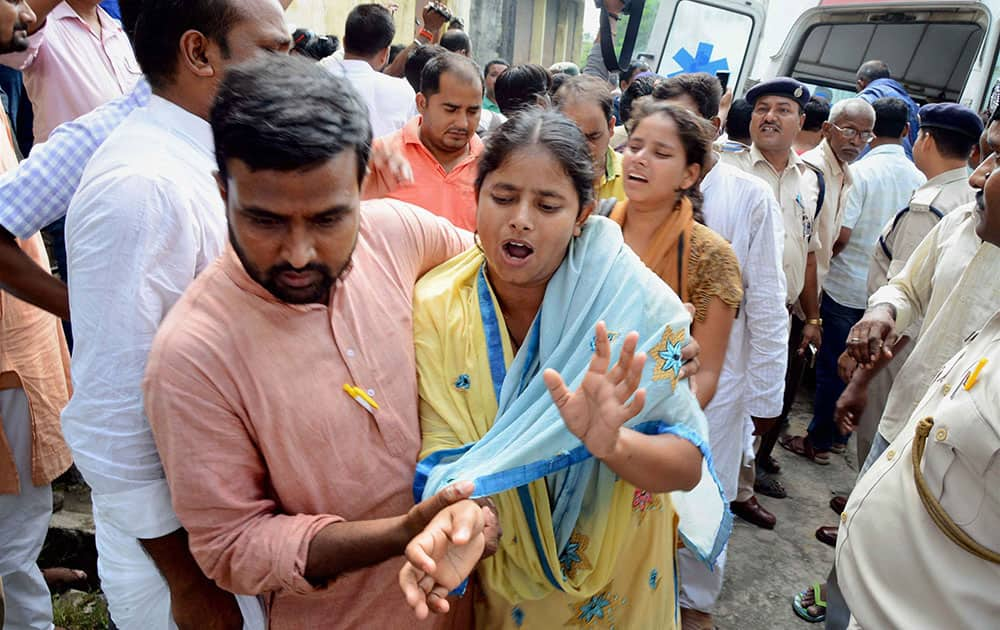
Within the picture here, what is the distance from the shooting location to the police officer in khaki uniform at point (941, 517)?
58.1 inches

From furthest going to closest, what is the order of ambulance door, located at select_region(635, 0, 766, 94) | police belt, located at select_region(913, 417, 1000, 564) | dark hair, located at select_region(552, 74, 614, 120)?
ambulance door, located at select_region(635, 0, 766, 94) → dark hair, located at select_region(552, 74, 614, 120) → police belt, located at select_region(913, 417, 1000, 564)

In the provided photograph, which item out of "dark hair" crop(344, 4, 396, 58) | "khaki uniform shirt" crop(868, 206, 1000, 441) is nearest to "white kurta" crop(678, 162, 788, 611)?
"khaki uniform shirt" crop(868, 206, 1000, 441)

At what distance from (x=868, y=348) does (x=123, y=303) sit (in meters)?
2.46

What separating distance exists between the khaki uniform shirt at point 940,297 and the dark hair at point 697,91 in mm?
1237

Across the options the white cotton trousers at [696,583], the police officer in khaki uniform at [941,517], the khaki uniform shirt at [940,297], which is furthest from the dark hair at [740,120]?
the white cotton trousers at [696,583]

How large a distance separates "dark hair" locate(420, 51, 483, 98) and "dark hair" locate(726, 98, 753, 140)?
189cm

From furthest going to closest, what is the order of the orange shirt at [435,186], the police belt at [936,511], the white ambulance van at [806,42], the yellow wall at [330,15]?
the yellow wall at [330,15]
the white ambulance van at [806,42]
the orange shirt at [435,186]
the police belt at [936,511]

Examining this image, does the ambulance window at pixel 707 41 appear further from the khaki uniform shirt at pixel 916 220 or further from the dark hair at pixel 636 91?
the khaki uniform shirt at pixel 916 220

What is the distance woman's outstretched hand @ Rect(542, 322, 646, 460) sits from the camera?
47.8 inches

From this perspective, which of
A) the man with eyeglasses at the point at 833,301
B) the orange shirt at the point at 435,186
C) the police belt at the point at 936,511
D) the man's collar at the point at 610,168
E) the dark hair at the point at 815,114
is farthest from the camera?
the dark hair at the point at 815,114

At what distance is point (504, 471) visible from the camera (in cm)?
131

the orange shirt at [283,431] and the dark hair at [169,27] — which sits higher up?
the dark hair at [169,27]

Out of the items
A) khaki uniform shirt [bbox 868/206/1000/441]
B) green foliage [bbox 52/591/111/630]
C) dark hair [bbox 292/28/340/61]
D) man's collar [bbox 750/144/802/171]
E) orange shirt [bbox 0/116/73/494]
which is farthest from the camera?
dark hair [bbox 292/28/340/61]

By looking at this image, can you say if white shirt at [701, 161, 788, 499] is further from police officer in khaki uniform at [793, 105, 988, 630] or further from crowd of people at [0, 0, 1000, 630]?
crowd of people at [0, 0, 1000, 630]
